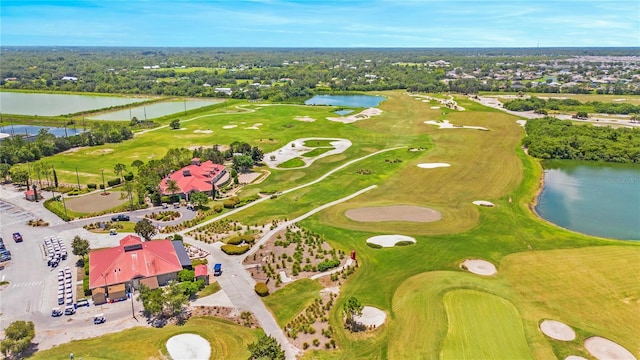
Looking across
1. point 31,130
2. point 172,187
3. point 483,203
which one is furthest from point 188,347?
point 31,130

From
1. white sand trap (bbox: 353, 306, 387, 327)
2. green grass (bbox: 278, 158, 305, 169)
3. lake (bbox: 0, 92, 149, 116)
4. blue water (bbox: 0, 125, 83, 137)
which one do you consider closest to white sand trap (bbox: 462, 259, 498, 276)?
white sand trap (bbox: 353, 306, 387, 327)

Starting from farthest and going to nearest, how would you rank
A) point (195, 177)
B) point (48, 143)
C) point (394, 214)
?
1. point (48, 143)
2. point (195, 177)
3. point (394, 214)

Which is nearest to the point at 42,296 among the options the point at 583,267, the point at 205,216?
the point at 205,216

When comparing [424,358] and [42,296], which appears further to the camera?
[42,296]

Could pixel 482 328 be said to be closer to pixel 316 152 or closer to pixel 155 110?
pixel 316 152

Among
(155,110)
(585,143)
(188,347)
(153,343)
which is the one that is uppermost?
(155,110)

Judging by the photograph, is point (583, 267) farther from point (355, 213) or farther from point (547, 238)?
point (355, 213)

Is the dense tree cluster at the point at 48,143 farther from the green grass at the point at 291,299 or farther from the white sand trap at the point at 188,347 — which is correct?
the green grass at the point at 291,299
